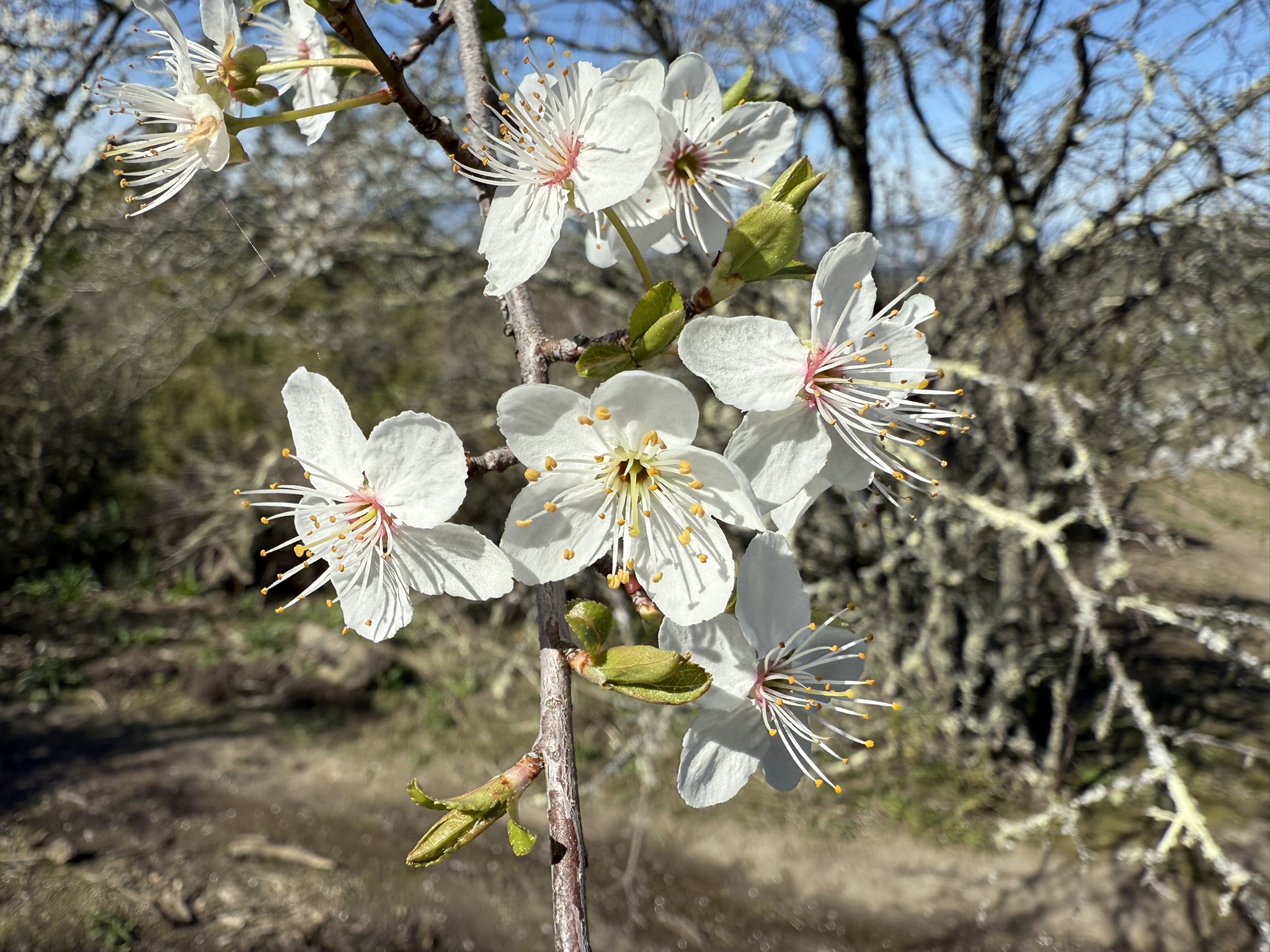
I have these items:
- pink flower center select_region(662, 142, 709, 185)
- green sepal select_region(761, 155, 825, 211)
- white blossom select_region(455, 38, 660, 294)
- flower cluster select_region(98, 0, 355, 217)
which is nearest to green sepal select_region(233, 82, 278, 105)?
flower cluster select_region(98, 0, 355, 217)

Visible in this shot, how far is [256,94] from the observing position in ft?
2.51

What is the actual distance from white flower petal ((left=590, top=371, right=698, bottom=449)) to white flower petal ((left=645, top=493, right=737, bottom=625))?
9 cm

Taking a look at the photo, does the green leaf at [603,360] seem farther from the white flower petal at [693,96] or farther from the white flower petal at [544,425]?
the white flower petal at [693,96]

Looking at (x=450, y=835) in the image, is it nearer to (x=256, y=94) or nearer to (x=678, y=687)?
(x=678, y=687)

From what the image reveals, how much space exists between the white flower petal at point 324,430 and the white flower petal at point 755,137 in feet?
1.73

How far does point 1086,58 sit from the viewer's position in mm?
2641

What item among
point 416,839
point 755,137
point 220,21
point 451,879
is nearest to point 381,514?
point 220,21

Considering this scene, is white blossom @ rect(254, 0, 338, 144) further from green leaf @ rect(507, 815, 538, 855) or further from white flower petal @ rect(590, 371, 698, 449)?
green leaf @ rect(507, 815, 538, 855)

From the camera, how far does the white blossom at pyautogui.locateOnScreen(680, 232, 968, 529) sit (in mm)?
→ 667

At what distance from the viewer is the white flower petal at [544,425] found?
0.64 meters

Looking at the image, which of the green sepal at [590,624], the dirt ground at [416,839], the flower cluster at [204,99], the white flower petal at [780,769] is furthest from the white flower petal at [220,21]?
the dirt ground at [416,839]

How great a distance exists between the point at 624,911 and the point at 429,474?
10.9 feet

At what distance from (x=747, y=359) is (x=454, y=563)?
32 centimetres

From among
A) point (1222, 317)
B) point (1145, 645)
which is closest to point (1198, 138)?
point (1222, 317)
